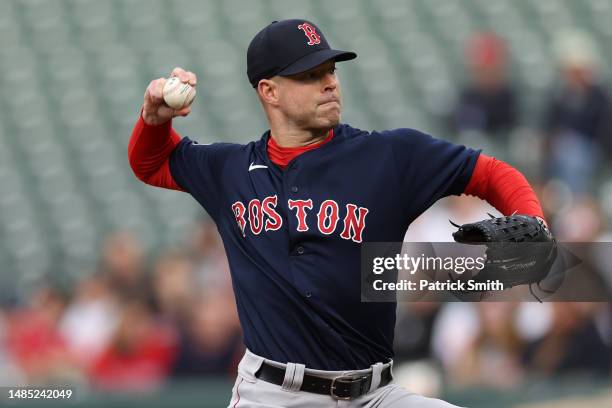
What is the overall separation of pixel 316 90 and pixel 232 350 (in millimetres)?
3481

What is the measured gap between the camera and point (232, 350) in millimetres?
6926

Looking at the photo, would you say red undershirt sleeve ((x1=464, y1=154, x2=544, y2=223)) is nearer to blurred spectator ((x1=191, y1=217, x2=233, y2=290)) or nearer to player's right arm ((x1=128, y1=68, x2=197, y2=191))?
player's right arm ((x1=128, y1=68, x2=197, y2=191))

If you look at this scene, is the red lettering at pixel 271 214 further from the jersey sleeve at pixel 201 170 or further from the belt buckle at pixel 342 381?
the belt buckle at pixel 342 381

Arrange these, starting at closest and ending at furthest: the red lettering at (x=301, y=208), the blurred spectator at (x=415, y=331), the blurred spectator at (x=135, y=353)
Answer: the red lettering at (x=301, y=208) < the blurred spectator at (x=415, y=331) < the blurred spectator at (x=135, y=353)

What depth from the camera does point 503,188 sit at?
139 inches

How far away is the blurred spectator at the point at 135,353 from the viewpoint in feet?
23.3

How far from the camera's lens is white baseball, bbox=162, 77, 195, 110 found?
3.74 metres

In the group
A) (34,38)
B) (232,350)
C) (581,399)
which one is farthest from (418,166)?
(34,38)

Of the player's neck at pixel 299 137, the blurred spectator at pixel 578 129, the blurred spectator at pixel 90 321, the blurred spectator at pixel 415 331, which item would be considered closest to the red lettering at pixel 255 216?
the player's neck at pixel 299 137

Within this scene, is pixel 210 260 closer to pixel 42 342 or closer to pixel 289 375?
pixel 42 342

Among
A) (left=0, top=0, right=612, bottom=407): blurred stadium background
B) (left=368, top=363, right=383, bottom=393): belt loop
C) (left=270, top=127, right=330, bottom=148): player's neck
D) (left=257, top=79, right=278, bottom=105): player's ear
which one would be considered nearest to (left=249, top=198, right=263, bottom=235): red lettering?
(left=270, top=127, right=330, bottom=148): player's neck

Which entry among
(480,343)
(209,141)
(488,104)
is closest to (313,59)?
(480,343)

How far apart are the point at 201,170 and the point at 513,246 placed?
1.16 m

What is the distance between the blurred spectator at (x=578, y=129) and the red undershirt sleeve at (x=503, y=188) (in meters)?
4.52
